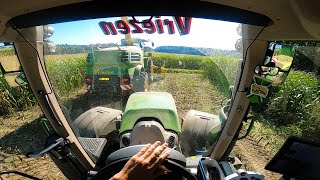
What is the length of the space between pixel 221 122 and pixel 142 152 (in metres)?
1.46

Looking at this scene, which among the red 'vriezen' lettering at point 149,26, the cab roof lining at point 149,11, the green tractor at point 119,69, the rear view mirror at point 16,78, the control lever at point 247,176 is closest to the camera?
the control lever at point 247,176

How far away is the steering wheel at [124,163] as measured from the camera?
4.96 ft

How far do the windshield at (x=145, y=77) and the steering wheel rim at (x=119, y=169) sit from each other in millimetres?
778

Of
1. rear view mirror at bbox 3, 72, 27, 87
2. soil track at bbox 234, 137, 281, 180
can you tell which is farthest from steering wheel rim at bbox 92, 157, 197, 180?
soil track at bbox 234, 137, 281, 180

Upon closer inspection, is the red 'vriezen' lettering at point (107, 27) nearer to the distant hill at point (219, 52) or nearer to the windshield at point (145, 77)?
the windshield at point (145, 77)

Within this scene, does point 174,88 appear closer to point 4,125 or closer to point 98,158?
point 98,158

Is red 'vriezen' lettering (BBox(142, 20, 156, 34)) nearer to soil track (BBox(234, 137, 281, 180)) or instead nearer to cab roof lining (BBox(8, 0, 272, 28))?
cab roof lining (BBox(8, 0, 272, 28))

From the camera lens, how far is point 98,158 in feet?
9.42

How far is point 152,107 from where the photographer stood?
8.02ft

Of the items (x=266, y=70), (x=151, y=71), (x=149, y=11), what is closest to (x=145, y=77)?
(x=151, y=71)

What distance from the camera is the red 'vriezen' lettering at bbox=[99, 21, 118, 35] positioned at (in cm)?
195

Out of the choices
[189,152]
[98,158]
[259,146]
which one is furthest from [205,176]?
[259,146]

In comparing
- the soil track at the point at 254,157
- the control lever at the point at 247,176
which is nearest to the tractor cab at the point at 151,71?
the control lever at the point at 247,176

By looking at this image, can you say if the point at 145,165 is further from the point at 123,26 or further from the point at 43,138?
the point at 43,138
